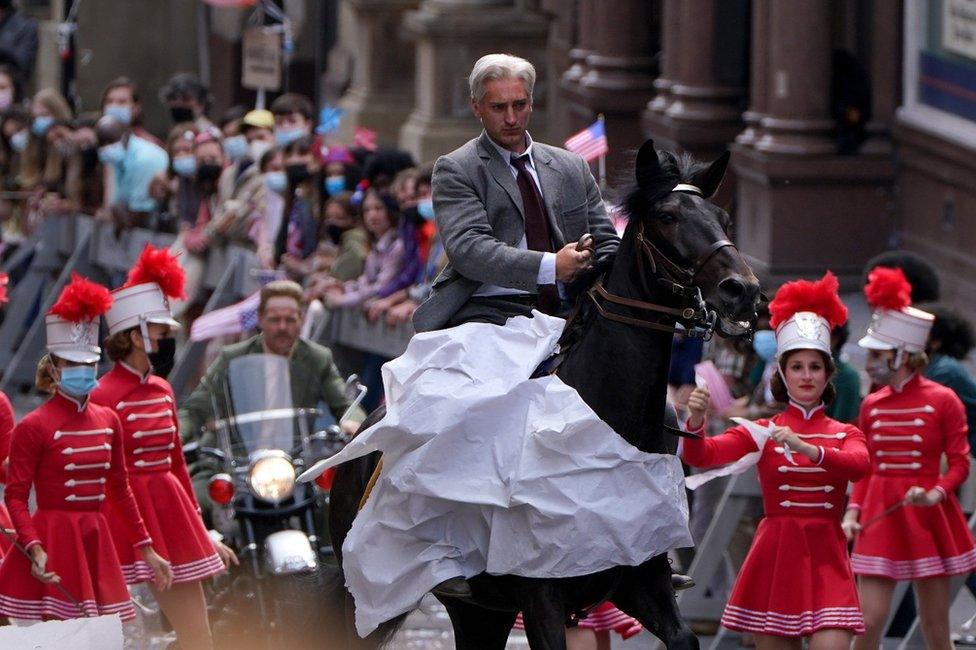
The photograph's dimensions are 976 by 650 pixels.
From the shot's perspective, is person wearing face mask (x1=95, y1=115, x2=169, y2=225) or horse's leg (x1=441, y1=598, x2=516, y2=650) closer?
horse's leg (x1=441, y1=598, x2=516, y2=650)

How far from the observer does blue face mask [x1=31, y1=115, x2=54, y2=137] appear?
22.3 metres

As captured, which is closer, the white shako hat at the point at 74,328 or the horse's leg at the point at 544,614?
the horse's leg at the point at 544,614

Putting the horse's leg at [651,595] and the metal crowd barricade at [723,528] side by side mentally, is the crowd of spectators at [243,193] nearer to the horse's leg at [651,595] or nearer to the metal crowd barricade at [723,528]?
the metal crowd barricade at [723,528]

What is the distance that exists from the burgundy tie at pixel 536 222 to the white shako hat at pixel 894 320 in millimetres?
2299

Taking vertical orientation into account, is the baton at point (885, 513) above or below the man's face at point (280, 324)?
below

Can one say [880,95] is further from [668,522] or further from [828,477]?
[668,522]

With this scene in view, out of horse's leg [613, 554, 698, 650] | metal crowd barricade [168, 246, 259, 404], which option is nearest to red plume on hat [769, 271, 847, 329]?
horse's leg [613, 554, 698, 650]

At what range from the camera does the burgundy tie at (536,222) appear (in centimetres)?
831

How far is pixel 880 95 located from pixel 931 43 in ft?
2.80

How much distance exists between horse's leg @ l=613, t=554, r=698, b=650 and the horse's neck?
A: 1.34ft

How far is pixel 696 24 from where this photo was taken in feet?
61.6

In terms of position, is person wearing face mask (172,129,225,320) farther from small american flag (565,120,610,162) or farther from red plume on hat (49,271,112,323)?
red plume on hat (49,271,112,323)

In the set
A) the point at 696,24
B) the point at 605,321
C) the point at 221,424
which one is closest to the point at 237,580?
the point at 221,424

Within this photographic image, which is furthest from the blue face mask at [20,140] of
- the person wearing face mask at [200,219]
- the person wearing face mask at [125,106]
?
the person wearing face mask at [200,219]
